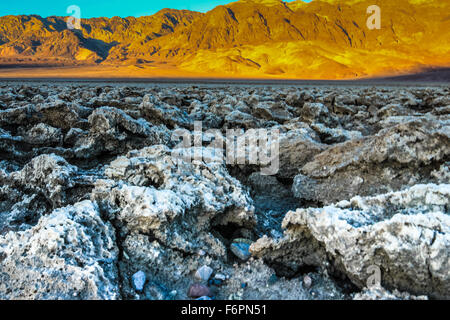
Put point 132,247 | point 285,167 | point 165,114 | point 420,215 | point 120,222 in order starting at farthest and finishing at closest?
point 165,114 < point 285,167 < point 120,222 < point 132,247 < point 420,215

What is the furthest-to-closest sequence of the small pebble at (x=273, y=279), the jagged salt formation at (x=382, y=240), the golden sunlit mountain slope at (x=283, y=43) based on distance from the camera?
the golden sunlit mountain slope at (x=283, y=43)
the small pebble at (x=273, y=279)
the jagged salt formation at (x=382, y=240)

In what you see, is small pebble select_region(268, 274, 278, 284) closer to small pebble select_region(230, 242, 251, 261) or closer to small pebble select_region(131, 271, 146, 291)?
small pebble select_region(230, 242, 251, 261)

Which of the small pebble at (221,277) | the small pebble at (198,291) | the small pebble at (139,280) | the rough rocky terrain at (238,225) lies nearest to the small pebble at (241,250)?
the rough rocky terrain at (238,225)

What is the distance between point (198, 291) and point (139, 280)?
0.27 metres

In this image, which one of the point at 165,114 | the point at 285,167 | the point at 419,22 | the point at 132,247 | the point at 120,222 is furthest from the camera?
the point at 419,22

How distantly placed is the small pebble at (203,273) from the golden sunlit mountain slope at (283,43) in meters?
50.3

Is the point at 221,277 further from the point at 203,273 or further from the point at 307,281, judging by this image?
the point at 307,281

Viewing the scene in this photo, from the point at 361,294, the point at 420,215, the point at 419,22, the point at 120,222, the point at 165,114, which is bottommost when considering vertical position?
the point at 361,294

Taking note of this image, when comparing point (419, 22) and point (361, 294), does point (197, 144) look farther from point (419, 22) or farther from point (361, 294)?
point (419, 22)

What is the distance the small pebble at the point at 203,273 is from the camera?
1590 millimetres

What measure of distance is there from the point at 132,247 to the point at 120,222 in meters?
0.17

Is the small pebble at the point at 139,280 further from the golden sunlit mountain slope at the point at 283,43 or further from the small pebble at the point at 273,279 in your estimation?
the golden sunlit mountain slope at the point at 283,43

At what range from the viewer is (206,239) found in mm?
1799

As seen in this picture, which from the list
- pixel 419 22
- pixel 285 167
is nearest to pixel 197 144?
pixel 285 167
